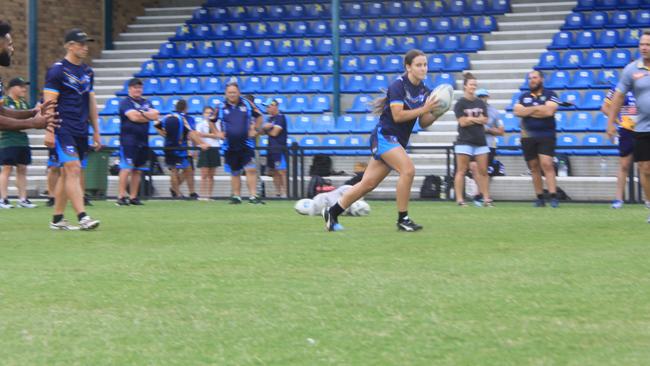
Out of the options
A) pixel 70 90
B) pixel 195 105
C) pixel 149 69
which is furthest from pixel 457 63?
pixel 70 90

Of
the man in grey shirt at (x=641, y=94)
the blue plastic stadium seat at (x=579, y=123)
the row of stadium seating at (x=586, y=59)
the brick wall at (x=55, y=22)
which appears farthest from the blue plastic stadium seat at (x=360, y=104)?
the man in grey shirt at (x=641, y=94)

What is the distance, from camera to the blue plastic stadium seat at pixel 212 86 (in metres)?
26.9

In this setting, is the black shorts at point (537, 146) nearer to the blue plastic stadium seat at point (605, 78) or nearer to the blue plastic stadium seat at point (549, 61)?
the blue plastic stadium seat at point (605, 78)

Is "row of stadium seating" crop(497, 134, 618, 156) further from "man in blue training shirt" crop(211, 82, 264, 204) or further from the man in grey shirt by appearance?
the man in grey shirt

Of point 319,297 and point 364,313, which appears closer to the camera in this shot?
point 364,313

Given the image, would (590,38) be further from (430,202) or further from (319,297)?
(319,297)

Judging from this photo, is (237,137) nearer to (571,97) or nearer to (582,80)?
(571,97)

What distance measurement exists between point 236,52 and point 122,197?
1000 cm

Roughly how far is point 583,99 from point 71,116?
45.7 feet

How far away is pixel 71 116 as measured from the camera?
40.1 feet

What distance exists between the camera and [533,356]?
16.7 feet

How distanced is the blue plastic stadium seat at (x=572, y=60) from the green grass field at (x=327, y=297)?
13196 mm

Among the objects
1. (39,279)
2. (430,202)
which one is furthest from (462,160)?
(39,279)

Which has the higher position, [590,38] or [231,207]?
[590,38]
